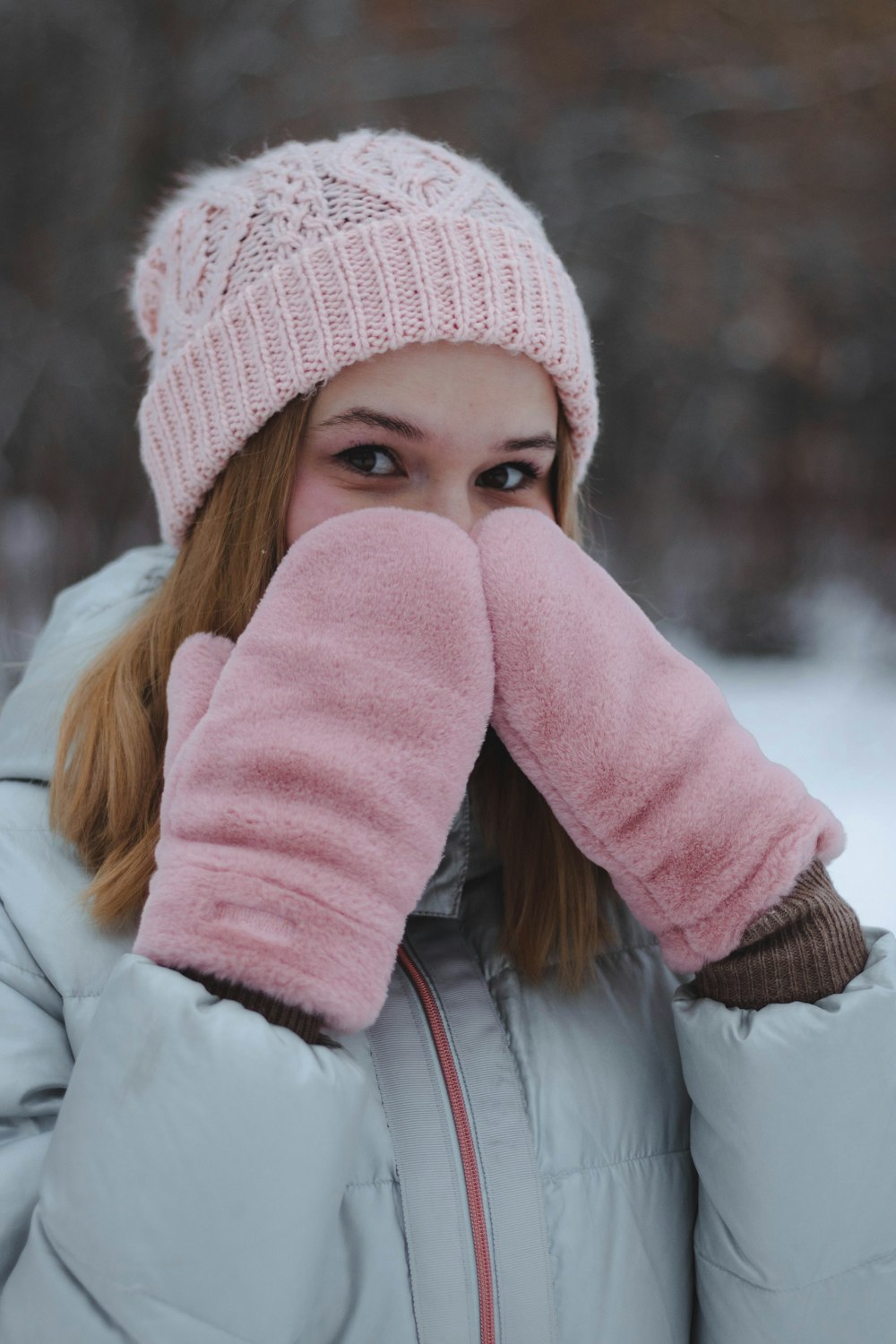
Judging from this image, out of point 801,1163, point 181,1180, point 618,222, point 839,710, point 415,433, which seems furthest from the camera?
point 839,710

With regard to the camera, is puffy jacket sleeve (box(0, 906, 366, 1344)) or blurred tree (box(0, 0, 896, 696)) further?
blurred tree (box(0, 0, 896, 696))

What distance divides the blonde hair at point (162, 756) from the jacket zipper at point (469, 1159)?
0.37 ft

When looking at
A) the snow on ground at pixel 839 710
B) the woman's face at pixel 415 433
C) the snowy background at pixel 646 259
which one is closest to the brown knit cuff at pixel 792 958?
the woman's face at pixel 415 433

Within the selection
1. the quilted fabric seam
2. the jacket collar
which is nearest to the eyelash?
the jacket collar

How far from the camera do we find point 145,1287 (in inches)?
23.7

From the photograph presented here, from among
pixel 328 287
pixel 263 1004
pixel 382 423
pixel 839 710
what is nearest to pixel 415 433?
pixel 382 423

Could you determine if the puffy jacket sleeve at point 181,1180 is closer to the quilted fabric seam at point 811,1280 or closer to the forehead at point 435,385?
the quilted fabric seam at point 811,1280

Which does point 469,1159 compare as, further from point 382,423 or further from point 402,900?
point 382,423

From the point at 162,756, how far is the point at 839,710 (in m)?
2.12

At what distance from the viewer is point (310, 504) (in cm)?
97

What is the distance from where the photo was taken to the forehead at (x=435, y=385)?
930 millimetres

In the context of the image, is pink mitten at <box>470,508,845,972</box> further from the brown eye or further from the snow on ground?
the snow on ground

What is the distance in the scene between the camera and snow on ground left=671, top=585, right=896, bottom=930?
225 centimetres

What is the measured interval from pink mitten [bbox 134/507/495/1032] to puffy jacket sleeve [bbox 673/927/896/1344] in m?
0.31
